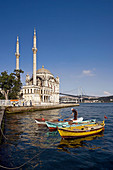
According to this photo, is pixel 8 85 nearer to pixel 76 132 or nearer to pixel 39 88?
pixel 39 88

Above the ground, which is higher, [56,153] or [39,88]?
[39,88]

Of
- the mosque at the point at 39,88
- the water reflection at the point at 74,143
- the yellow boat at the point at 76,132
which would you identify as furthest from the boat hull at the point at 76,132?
the mosque at the point at 39,88

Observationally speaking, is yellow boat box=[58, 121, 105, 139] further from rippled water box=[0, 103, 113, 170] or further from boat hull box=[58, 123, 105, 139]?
rippled water box=[0, 103, 113, 170]

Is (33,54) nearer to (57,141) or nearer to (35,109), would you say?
(35,109)

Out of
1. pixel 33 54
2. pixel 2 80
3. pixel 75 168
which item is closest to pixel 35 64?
pixel 33 54

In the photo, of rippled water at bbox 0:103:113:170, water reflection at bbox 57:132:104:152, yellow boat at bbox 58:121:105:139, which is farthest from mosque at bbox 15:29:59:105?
rippled water at bbox 0:103:113:170

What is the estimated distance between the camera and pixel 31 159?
29.6ft

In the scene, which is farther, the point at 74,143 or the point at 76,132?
the point at 76,132

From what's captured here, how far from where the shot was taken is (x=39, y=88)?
67.4 m

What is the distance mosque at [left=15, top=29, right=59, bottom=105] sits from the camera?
61625mm

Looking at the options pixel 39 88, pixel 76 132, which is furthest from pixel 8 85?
pixel 76 132

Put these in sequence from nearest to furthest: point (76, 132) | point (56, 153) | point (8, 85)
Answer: point (56, 153) → point (76, 132) → point (8, 85)

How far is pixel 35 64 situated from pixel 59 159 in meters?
54.7

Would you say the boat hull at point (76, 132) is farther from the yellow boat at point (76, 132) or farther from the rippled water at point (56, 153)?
the rippled water at point (56, 153)
